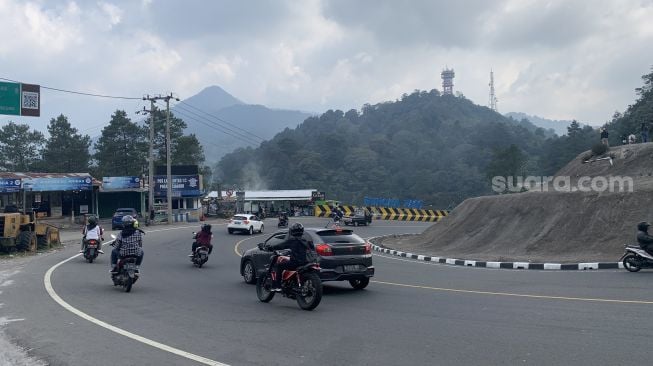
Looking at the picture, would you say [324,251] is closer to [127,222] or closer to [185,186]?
[127,222]

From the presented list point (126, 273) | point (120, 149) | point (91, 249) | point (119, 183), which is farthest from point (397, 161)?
point (126, 273)

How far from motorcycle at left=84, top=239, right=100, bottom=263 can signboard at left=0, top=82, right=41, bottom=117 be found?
6.48 meters

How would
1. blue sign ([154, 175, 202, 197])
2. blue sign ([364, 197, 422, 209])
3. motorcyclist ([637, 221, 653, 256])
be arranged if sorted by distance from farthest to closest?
blue sign ([364, 197, 422, 209])
blue sign ([154, 175, 202, 197])
motorcyclist ([637, 221, 653, 256])

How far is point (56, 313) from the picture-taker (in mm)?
10531

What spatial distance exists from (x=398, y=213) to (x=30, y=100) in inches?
1659

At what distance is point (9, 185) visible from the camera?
45.7m

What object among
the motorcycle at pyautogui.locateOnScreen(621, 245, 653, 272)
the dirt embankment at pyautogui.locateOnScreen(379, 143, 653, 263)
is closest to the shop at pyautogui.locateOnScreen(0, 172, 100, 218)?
the dirt embankment at pyautogui.locateOnScreen(379, 143, 653, 263)

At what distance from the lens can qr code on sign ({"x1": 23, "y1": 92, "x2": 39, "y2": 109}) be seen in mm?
23703

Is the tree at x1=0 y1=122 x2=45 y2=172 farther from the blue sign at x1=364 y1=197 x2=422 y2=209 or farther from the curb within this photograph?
the curb

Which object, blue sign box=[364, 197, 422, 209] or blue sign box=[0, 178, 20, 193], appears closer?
blue sign box=[0, 178, 20, 193]

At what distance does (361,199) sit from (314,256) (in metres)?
96.5

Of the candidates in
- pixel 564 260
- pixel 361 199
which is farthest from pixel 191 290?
pixel 361 199

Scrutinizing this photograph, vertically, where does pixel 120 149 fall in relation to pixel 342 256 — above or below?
above

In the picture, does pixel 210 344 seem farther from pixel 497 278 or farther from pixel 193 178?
pixel 193 178
